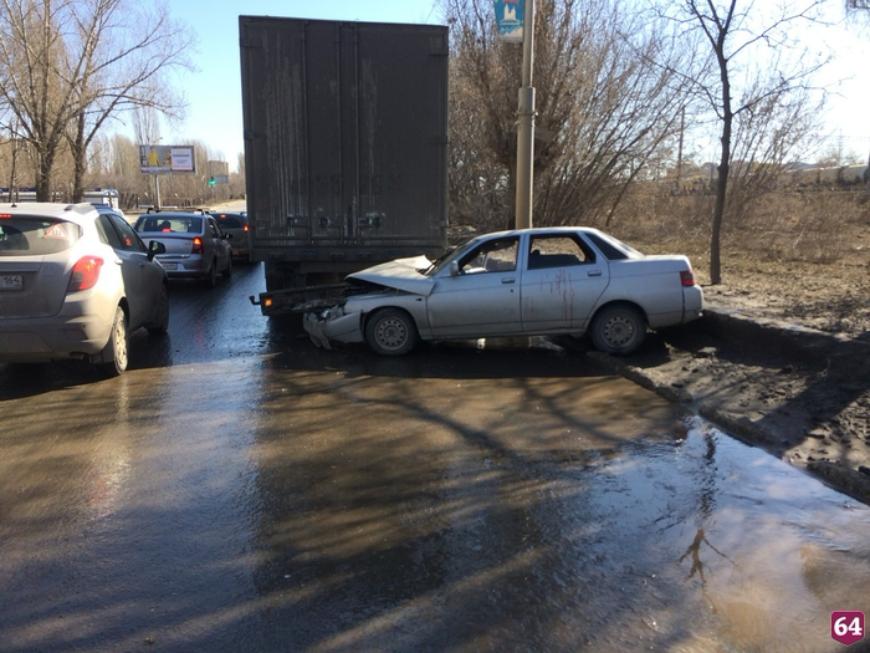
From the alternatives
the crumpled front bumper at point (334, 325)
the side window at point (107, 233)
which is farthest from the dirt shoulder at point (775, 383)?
the side window at point (107, 233)

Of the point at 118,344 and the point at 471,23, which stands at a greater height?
the point at 471,23

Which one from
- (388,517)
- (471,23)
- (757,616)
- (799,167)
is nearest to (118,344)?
(388,517)

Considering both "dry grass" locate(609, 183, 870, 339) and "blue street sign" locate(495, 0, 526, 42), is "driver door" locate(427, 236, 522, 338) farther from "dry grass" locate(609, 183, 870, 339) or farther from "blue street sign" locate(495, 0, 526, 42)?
"blue street sign" locate(495, 0, 526, 42)

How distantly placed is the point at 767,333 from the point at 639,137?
47.7ft

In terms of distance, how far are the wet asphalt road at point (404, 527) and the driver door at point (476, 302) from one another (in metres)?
1.55

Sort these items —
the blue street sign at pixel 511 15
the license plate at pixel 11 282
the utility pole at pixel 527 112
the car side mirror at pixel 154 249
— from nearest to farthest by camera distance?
1. the license plate at pixel 11 282
2. the car side mirror at pixel 154 249
3. the utility pole at pixel 527 112
4. the blue street sign at pixel 511 15

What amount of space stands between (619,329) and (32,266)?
6.31 meters

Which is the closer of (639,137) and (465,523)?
(465,523)

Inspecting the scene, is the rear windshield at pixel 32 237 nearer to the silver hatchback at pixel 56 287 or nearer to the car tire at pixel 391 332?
the silver hatchback at pixel 56 287

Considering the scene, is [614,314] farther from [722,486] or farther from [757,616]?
[757,616]

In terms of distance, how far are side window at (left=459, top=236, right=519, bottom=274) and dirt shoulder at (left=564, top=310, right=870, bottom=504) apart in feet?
5.01

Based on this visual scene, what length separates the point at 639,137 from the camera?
2103cm

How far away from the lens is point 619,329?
27.8ft

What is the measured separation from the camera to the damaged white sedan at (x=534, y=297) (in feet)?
27.4
